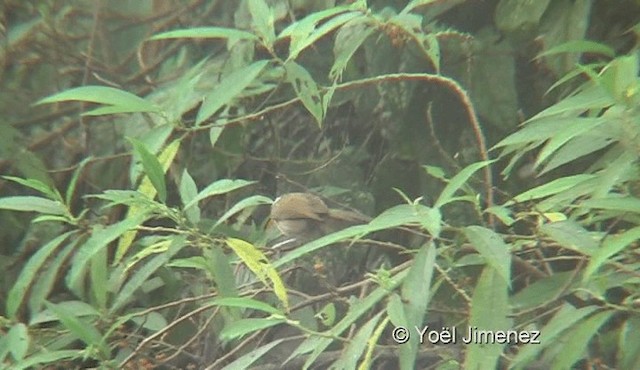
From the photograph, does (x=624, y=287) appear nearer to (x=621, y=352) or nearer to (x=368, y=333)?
(x=621, y=352)

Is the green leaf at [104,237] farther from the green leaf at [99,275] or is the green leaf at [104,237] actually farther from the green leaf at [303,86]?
the green leaf at [303,86]

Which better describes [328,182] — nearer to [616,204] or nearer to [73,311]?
[73,311]

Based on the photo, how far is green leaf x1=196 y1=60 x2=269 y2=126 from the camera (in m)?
1.63

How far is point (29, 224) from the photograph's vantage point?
7.18 ft

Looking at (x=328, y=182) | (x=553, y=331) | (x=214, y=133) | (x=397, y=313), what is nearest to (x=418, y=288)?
(x=397, y=313)

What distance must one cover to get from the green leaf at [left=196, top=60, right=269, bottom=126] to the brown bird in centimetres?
18

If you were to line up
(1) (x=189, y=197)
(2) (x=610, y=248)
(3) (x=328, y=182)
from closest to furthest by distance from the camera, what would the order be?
1. (2) (x=610, y=248)
2. (1) (x=189, y=197)
3. (3) (x=328, y=182)

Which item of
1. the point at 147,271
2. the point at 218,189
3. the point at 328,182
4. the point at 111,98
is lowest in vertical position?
the point at 328,182

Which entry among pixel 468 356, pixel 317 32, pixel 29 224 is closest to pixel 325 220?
pixel 317 32

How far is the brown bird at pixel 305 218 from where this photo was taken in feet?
5.60

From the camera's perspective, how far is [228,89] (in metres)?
1.65

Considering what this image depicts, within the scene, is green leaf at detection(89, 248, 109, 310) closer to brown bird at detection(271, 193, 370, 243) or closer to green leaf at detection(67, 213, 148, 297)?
green leaf at detection(67, 213, 148, 297)

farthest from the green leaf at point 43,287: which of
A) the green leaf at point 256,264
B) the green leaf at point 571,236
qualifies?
the green leaf at point 571,236

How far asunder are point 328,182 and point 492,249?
800 millimetres
